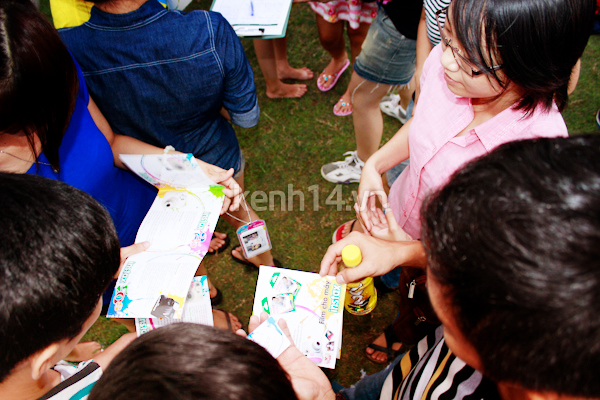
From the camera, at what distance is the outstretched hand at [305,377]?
1.19 m

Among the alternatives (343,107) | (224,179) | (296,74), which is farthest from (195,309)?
(296,74)

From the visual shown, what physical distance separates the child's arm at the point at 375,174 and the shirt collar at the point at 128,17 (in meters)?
1.14

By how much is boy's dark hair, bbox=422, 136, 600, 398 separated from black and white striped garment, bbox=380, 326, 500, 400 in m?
0.37

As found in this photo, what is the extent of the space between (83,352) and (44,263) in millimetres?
1730

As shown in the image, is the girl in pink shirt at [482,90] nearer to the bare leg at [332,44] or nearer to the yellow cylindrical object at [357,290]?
the yellow cylindrical object at [357,290]

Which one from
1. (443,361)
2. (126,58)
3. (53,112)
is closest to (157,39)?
(126,58)

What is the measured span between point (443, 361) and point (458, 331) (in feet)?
1.49

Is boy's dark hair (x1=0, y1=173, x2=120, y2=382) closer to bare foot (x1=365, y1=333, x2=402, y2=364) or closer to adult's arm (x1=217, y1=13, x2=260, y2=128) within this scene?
adult's arm (x1=217, y1=13, x2=260, y2=128)

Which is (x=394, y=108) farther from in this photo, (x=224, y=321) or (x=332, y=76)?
(x=224, y=321)

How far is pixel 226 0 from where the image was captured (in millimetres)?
2580

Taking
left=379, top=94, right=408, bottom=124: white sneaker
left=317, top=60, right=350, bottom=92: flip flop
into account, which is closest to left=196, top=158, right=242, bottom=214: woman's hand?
left=379, top=94, right=408, bottom=124: white sneaker

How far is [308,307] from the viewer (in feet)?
5.40

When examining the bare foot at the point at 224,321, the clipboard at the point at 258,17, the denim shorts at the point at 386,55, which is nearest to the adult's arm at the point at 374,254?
the bare foot at the point at 224,321

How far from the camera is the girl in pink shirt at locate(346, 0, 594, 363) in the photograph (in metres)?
1.07
